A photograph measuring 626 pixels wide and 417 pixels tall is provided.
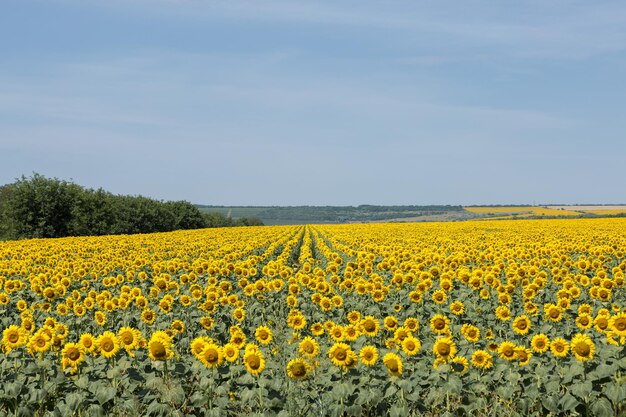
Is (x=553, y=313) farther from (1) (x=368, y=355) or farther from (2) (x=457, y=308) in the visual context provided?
(1) (x=368, y=355)

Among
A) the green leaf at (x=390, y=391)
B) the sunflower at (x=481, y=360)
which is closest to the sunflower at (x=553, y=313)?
the sunflower at (x=481, y=360)

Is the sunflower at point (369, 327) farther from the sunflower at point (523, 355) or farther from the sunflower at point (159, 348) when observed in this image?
the sunflower at point (159, 348)

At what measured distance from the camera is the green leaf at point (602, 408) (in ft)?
19.4

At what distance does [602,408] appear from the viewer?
5.91m

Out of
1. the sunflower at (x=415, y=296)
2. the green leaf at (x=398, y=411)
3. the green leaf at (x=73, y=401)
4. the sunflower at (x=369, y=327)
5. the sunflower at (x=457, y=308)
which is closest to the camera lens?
the green leaf at (x=398, y=411)

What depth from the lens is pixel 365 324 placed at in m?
8.12

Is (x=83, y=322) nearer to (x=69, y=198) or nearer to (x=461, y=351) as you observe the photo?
(x=461, y=351)

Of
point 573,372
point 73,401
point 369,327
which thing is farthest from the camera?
point 369,327

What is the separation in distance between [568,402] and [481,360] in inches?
49.2

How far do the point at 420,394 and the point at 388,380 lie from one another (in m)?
0.69

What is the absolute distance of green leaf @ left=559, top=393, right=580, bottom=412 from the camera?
6.02 m

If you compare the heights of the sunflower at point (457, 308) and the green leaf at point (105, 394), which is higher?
the sunflower at point (457, 308)

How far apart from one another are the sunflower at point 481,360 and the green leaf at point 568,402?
1.11 metres

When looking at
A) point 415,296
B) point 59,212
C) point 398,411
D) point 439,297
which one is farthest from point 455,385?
point 59,212
